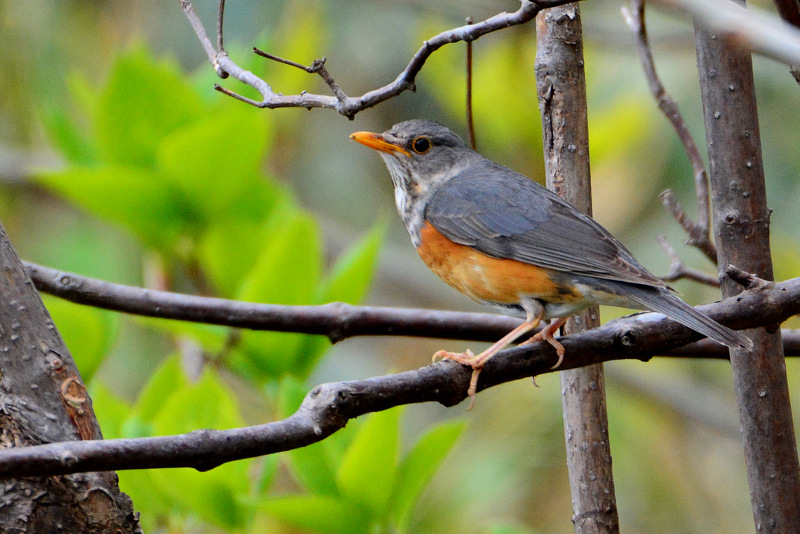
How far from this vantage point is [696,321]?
2537 millimetres

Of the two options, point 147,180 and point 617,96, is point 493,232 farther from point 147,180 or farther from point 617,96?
point 617,96

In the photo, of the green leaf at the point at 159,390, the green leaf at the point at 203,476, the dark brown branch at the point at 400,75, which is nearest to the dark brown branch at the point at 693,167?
the dark brown branch at the point at 400,75

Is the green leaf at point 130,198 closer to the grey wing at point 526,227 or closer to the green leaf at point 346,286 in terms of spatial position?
the green leaf at point 346,286

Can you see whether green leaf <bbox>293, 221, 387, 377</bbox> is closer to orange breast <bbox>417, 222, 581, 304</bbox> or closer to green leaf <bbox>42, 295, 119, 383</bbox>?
orange breast <bbox>417, 222, 581, 304</bbox>

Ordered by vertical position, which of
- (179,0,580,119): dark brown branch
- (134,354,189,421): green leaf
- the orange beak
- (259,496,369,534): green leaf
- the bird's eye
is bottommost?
(259,496,369,534): green leaf

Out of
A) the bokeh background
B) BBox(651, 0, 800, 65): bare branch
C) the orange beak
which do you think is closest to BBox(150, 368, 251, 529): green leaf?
the orange beak

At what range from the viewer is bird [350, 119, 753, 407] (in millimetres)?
3234

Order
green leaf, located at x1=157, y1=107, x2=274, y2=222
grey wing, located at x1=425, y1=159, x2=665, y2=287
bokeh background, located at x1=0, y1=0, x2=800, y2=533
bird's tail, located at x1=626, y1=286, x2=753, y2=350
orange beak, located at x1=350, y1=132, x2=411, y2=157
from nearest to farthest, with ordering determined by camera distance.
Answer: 1. bird's tail, located at x1=626, y1=286, x2=753, y2=350
2. grey wing, located at x1=425, y1=159, x2=665, y2=287
3. green leaf, located at x1=157, y1=107, x2=274, y2=222
4. orange beak, located at x1=350, y1=132, x2=411, y2=157
5. bokeh background, located at x1=0, y1=0, x2=800, y2=533

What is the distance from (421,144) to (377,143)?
0.28 metres

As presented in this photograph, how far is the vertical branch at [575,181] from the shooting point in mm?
2691

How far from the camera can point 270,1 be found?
7594 millimetres

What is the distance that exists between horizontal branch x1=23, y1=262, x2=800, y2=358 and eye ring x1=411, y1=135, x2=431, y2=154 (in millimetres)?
1262

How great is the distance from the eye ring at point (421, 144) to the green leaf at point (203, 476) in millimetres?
1680

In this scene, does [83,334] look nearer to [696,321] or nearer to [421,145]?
[421,145]
